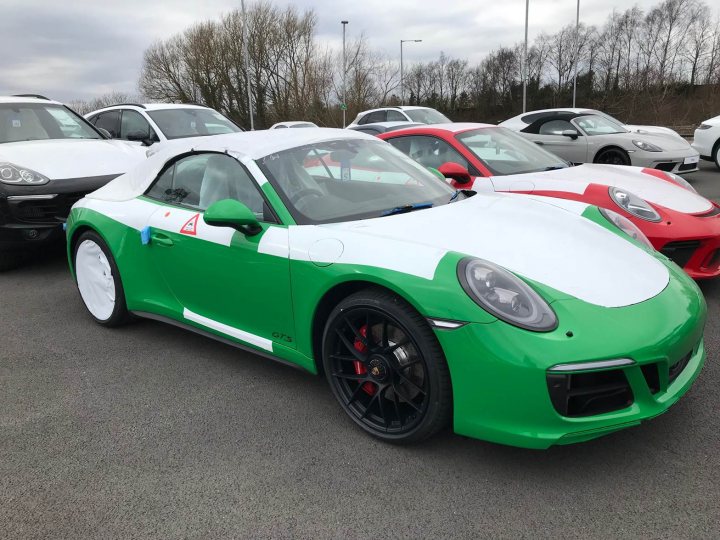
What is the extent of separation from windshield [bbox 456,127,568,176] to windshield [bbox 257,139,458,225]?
1822 millimetres

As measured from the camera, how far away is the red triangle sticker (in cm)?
319

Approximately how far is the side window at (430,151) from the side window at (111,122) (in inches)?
191

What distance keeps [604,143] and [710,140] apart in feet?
11.7

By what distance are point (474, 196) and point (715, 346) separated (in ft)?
5.31

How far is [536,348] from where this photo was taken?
2.05 metres

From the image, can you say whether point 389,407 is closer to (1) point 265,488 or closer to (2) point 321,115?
(1) point 265,488

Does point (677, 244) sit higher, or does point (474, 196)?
point (474, 196)

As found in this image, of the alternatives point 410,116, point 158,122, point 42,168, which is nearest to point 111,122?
point 158,122

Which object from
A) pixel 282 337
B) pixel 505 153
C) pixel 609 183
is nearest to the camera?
pixel 282 337

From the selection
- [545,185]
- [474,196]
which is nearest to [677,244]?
[545,185]

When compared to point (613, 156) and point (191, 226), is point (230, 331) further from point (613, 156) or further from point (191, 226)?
point (613, 156)

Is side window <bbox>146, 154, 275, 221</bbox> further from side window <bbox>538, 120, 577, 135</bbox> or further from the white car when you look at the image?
the white car

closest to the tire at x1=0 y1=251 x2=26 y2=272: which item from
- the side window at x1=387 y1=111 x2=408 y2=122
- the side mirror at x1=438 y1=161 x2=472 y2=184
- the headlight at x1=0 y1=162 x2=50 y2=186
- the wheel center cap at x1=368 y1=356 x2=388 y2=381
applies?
the headlight at x1=0 y1=162 x2=50 y2=186

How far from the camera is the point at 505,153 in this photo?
209 inches
